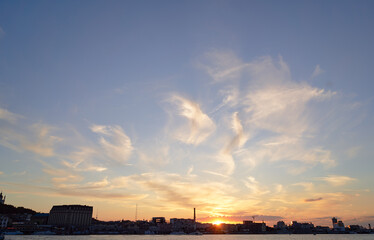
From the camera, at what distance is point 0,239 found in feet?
408

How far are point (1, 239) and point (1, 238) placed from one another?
1122 mm

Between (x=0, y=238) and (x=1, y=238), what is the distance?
1.33 m

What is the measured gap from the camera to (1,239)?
126 m

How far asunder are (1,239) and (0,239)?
1486 mm

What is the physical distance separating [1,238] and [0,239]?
2.53m

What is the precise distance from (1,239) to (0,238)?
0.66m

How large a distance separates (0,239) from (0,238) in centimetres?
127

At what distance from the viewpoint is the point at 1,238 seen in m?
127

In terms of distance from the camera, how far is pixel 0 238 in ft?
411
